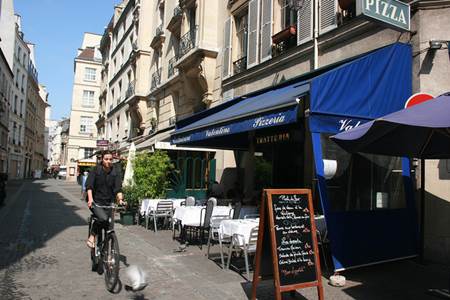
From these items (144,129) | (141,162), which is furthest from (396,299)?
(144,129)

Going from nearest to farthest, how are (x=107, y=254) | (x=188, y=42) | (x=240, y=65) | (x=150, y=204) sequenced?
1. (x=107, y=254)
2. (x=150, y=204)
3. (x=240, y=65)
4. (x=188, y=42)

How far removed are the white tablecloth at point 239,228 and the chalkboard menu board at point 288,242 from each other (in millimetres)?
1164

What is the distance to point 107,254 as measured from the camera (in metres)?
5.84

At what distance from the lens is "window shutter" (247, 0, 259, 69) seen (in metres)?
13.1

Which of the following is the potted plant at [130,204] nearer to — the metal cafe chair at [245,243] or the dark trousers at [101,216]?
the dark trousers at [101,216]

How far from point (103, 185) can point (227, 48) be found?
382 inches

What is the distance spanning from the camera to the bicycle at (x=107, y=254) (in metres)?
5.57

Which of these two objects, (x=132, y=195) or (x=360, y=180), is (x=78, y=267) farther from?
(x=132, y=195)

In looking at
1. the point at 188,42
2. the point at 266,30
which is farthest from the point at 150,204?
the point at 188,42

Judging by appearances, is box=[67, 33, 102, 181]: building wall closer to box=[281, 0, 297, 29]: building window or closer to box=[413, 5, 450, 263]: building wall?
box=[281, 0, 297, 29]: building window

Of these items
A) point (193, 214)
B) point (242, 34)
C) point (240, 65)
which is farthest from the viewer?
point (242, 34)

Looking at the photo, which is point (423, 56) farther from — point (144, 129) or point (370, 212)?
point (144, 129)

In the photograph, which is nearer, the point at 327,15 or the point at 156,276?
the point at 156,276

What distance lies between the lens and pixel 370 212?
675 cm
